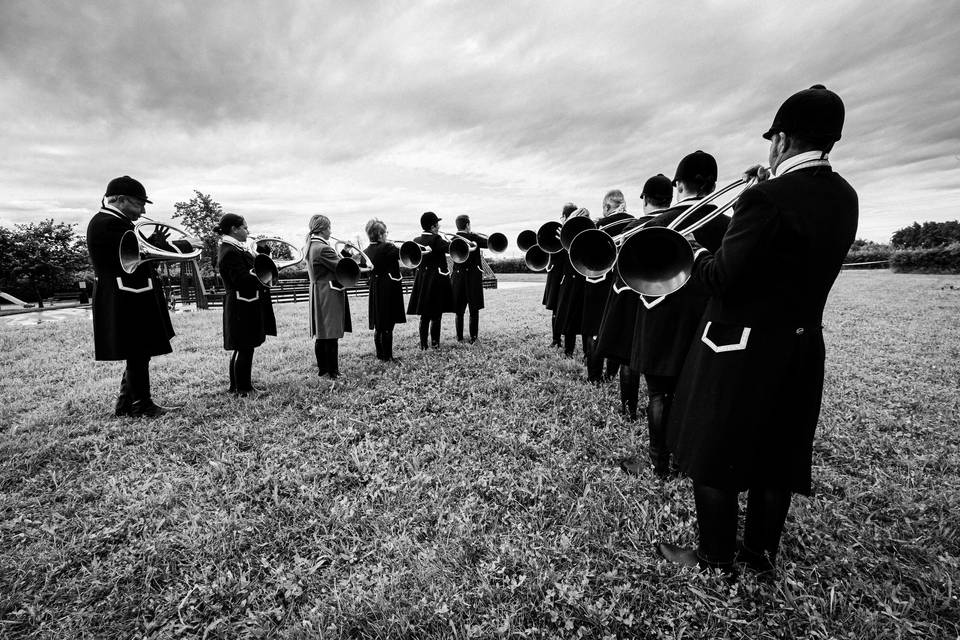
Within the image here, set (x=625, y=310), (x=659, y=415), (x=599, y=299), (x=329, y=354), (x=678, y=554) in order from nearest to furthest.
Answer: (x=678, y=554), (x=659, y=415), (x=625, y=310), (x=599, y=299), (x=329, y=354)

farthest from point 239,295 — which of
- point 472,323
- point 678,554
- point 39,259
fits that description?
point 39,259

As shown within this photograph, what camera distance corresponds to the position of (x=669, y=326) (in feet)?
9.45

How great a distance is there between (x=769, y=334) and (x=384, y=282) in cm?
551

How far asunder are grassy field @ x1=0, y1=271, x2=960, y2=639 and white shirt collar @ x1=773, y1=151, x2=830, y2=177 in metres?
2.00

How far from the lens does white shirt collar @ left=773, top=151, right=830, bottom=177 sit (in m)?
1.72

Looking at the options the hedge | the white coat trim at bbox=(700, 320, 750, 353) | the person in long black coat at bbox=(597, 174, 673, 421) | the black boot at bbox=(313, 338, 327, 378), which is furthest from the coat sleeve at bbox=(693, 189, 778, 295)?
the hedge

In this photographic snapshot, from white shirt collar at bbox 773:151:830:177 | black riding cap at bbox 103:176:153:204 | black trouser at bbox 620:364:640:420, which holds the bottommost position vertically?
black trouser at bbox 620:364:640:420

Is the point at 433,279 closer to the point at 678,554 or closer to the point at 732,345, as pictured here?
the point at 678,554

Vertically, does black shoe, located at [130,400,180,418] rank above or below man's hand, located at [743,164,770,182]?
below

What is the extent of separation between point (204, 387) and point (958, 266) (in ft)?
121

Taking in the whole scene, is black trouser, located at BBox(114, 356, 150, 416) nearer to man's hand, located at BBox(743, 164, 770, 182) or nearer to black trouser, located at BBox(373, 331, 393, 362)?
black trouser, located at BBox(373, 331, 393, 362)

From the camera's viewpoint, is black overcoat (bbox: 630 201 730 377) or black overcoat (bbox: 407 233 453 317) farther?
black overcoat (bbox: 407 233 453 317)

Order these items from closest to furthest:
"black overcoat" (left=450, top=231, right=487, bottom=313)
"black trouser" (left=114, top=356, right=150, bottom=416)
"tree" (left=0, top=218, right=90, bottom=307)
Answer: "black trouser" (left=114, top=356, right=150, bottom=416)
"black overcoat" (left=450, top=231, right=487, bottom=313)
"tree" (left=0, top=218, right=90, bottom=307)

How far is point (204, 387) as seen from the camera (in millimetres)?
5523
